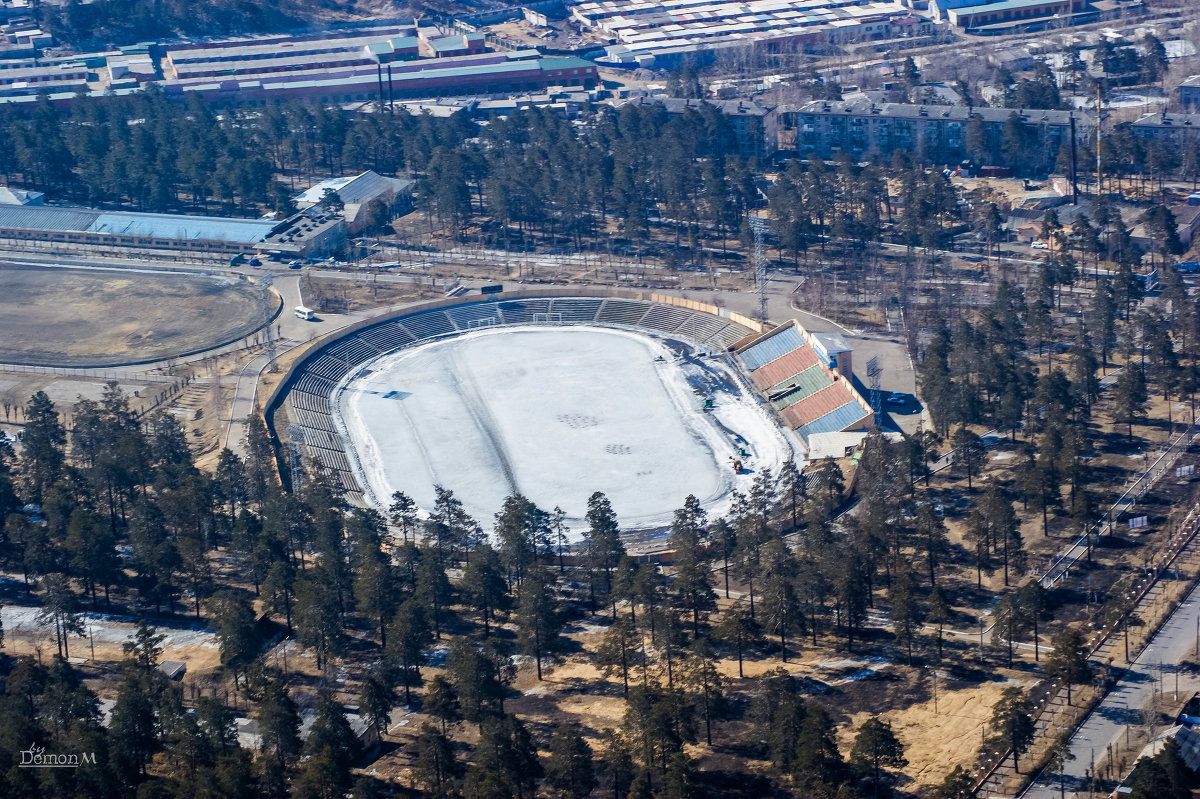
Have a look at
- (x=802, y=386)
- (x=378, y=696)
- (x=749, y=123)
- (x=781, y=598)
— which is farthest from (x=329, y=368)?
(x=749, y=123)

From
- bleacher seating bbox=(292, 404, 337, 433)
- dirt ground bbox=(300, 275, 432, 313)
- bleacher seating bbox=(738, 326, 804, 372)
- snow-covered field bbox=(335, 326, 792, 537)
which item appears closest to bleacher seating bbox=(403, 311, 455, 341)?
snow-covered field bbox=(335, 326, 792, 537)

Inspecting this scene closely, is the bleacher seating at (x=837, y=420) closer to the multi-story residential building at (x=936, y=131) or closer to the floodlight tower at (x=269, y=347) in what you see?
the floodlight tower at (x=269, y=347)

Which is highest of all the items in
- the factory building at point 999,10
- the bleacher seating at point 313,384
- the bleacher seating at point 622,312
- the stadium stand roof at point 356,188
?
the factory building at point 999,10

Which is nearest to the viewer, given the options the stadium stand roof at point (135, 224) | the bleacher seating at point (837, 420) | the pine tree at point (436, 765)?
the pine tree at point (436, 765)

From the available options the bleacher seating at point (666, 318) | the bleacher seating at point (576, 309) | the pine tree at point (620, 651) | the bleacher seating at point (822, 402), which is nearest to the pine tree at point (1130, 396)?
the bleacher seating at point (822, 402)

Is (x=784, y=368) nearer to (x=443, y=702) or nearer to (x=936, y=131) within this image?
(x=443, y=702)

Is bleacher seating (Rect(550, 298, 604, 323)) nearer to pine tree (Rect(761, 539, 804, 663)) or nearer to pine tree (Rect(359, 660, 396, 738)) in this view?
Result: pine tree (Rect(761, 539, 804, 663))
